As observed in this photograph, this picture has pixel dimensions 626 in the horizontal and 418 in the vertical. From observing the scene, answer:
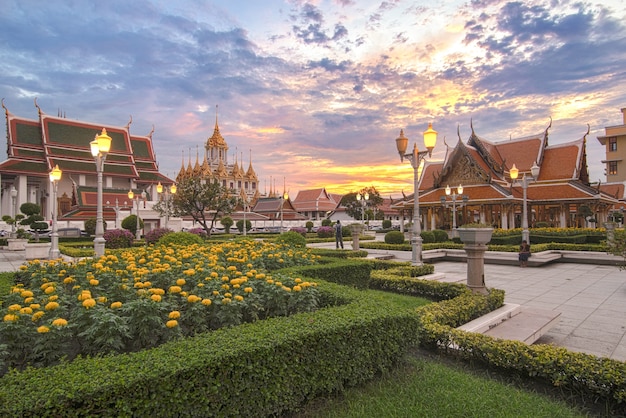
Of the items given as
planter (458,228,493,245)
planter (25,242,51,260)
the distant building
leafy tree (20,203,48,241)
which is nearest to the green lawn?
planter (458,228,493,245)

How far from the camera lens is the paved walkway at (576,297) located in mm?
5650

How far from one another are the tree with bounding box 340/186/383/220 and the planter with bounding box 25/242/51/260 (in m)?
48.8

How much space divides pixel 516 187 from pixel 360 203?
33006 mm

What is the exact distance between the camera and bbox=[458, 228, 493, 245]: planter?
6.52m

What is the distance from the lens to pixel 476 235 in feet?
21.5

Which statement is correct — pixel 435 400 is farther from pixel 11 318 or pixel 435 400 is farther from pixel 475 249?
pixel 475 249

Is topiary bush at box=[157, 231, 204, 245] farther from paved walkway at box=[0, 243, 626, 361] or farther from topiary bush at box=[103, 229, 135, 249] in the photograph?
topiary bush at box=[103, 229, 135, 249]

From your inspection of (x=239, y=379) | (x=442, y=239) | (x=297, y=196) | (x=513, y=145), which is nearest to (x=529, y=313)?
(x=239, y=379)

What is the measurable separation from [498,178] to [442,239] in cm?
1171

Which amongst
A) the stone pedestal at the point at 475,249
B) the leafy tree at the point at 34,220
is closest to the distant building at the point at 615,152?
the stone pedestal at the point at 475,249

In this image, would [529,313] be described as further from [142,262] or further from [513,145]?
[513,145]

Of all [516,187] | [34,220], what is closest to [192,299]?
[34,220]

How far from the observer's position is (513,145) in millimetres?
34594

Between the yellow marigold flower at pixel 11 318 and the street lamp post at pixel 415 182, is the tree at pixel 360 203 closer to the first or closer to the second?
the street lamp post at pixel 415 182
